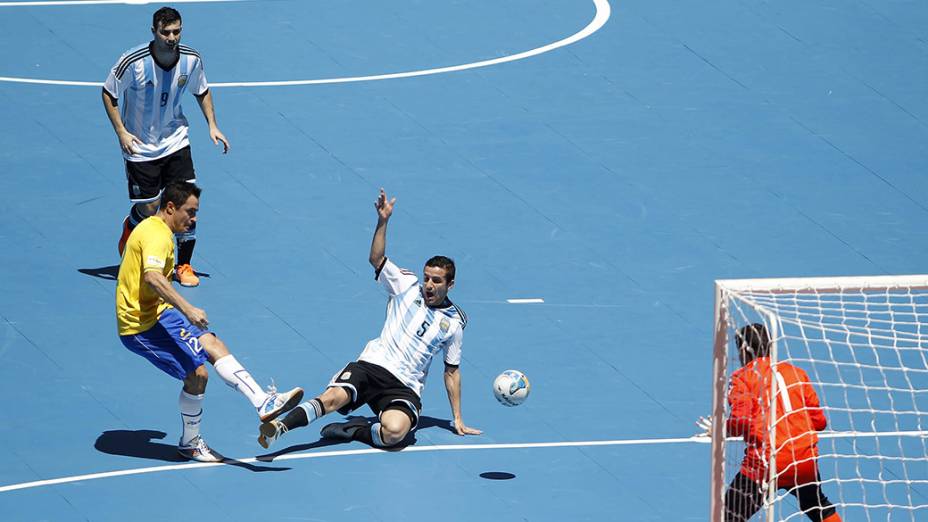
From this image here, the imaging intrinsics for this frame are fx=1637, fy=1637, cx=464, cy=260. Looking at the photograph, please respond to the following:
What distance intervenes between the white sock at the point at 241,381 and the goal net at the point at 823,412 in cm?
298

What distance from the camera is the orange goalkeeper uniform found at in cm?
906

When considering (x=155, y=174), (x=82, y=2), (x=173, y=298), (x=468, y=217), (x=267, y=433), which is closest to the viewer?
(x=173, y=298)

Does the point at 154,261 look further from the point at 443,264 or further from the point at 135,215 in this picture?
the point at 135,215

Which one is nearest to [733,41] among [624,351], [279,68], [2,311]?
[279,68]

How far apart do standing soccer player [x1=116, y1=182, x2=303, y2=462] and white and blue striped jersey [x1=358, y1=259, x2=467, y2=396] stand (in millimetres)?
1094

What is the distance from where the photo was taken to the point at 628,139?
1625cm

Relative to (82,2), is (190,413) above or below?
below

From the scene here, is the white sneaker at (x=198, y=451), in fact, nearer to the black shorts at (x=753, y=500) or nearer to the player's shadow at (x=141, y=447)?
→ the player's shadow at (x=141, y=447)

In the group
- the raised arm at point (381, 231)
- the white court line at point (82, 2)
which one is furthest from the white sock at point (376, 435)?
the white court line at point (82, 2)

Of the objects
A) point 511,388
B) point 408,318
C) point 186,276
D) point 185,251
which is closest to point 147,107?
point 185,251

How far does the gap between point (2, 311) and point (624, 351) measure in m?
4.99

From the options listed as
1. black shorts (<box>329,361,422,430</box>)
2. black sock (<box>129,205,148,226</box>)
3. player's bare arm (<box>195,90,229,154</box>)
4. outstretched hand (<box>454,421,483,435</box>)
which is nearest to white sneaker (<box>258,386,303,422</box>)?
black shorts (<box>329,361,422,430</box>)

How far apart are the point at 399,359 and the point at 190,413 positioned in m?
1.57

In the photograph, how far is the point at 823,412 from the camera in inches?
427
